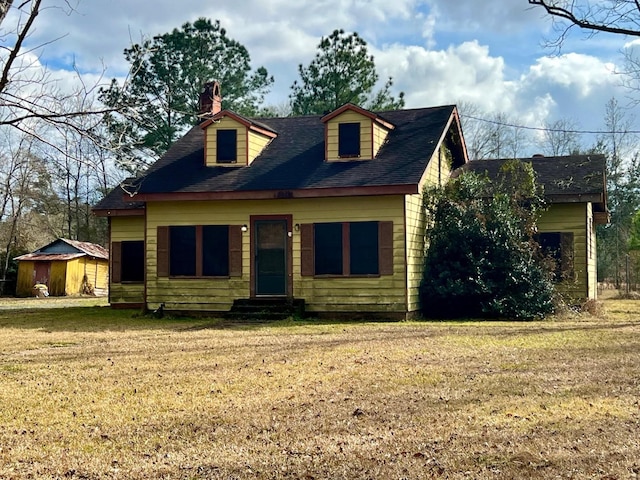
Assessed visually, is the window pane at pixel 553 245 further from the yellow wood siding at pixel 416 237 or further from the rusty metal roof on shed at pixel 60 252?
the rusty metal roof on shed at pixel 60 252

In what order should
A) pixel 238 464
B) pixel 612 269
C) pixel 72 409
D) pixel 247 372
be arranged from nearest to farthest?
pixel 238 464
pixel 72 409
pixel 247 372
pixel 612 269

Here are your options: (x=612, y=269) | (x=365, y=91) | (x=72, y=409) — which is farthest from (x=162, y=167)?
(x=612, y=269)

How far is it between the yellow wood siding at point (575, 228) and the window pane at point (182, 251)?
30.7 feet

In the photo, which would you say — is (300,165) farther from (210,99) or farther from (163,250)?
(210,99)

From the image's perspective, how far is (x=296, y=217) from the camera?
16.9 meters

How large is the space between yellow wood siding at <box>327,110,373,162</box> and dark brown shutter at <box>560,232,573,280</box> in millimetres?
6023

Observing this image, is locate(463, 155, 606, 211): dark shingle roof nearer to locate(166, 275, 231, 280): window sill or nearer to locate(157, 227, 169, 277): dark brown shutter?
locate(166, 275, 231, 280): window sill

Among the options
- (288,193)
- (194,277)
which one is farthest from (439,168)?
(194,277)

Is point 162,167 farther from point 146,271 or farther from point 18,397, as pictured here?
point 18,397

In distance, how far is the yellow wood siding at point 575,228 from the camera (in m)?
19.1

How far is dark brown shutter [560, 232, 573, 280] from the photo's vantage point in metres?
18.8

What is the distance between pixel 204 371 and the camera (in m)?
9.00

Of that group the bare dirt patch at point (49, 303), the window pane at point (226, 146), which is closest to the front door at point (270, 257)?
the window pane at point (226, 146)

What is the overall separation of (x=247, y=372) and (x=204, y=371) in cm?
57
